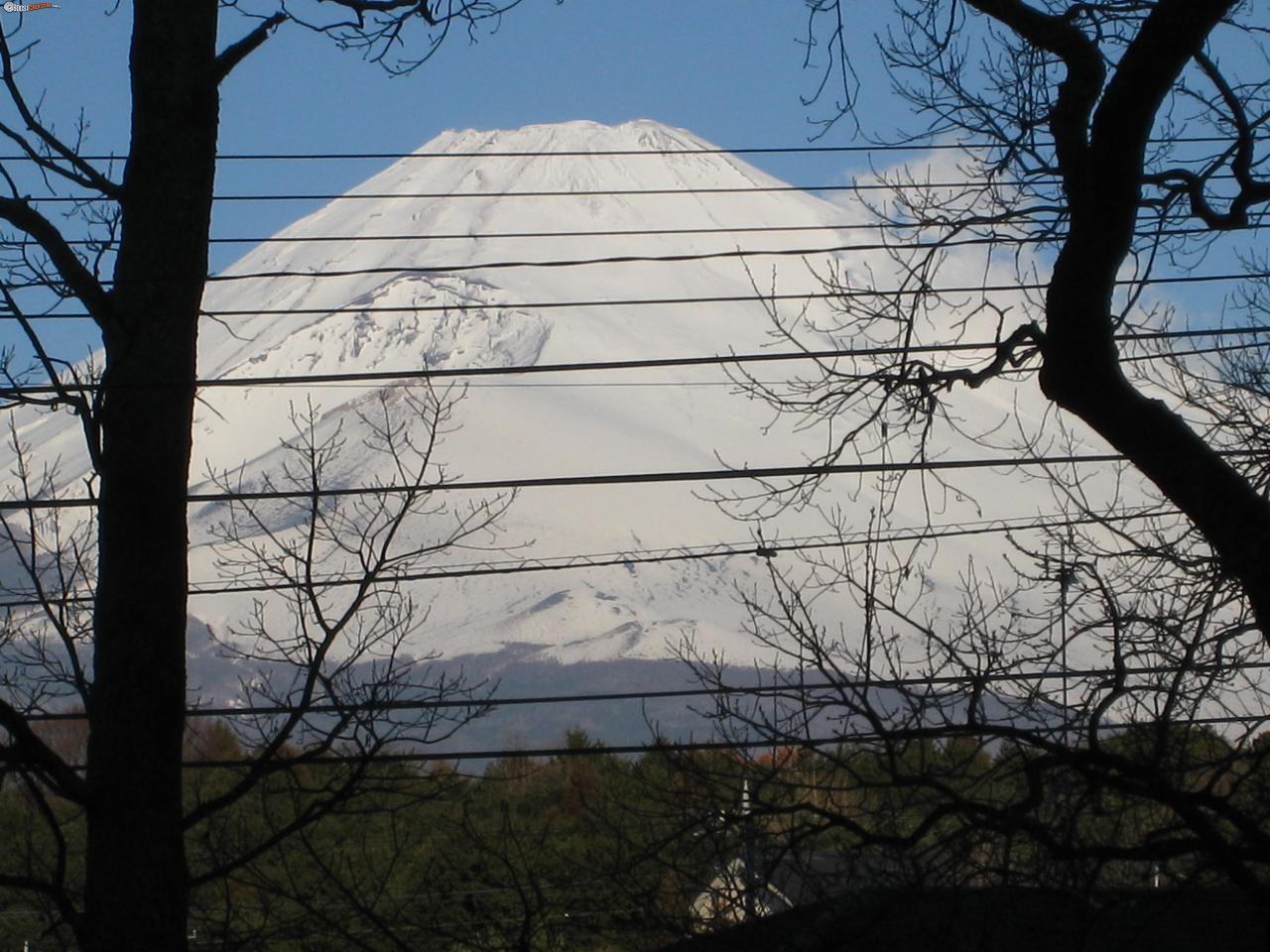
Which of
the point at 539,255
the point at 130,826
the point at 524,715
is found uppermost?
the point at 539,255

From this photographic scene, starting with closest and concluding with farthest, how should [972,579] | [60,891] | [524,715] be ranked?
[60,891]
[972,579]
[524,715]

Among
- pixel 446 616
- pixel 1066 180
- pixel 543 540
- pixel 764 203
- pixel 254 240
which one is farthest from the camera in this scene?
pixel 764 203

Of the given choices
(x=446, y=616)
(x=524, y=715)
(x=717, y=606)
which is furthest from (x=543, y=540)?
(x=524, y=715)

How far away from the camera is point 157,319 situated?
20.0 feet

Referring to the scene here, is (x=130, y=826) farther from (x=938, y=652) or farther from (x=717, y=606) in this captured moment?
(x=717, y=606)

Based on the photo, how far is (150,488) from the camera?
19.1 feet

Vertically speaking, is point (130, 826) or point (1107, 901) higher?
point (130, 826)

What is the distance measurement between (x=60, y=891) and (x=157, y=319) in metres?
2.28

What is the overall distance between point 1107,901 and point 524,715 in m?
78.3

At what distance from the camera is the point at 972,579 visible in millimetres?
7512

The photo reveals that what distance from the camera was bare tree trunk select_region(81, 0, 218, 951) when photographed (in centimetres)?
553

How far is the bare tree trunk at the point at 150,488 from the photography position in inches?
218

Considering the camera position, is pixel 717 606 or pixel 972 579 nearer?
pixel 972 579

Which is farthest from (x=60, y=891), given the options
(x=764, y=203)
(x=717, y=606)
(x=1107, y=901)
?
(x=764, y=203)
